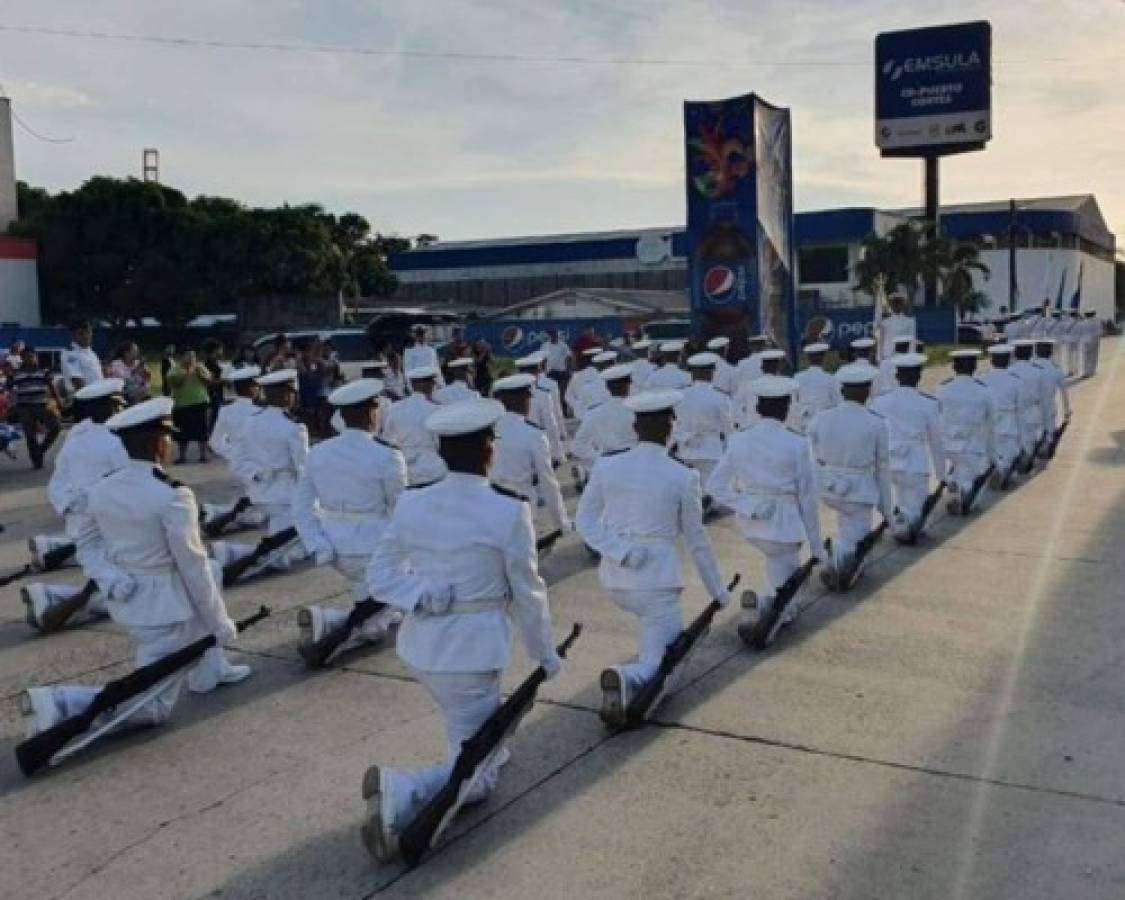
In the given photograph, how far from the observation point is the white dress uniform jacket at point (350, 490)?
728 centimetres

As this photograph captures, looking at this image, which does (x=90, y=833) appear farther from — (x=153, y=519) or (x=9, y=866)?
(x=153, y=519)

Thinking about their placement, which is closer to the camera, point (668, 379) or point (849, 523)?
point (849, 523)

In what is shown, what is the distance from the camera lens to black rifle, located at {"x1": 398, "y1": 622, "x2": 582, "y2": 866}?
14.1 feet

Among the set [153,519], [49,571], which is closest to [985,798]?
[153,519]

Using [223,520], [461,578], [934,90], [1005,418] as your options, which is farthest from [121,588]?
[934,90]

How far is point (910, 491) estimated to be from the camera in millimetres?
10438

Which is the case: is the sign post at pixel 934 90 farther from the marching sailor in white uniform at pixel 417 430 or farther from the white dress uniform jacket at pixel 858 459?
the white dress uniform jacket at pixel 858 459

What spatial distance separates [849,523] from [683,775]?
4.08m

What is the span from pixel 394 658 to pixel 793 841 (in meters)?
3.24

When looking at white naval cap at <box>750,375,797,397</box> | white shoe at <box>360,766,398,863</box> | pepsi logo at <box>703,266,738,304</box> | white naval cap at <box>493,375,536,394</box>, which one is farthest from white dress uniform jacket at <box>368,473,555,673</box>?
pepsi logo at <box>703,266,738,304</box>

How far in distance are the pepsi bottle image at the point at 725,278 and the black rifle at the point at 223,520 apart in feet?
42.2

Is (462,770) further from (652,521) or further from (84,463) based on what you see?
(84,463)

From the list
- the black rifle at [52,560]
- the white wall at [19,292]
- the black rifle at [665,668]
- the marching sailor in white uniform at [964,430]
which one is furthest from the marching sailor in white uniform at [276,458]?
the white wall at [19,292]

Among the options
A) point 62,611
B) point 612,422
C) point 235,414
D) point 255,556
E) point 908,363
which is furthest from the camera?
point 612,422
